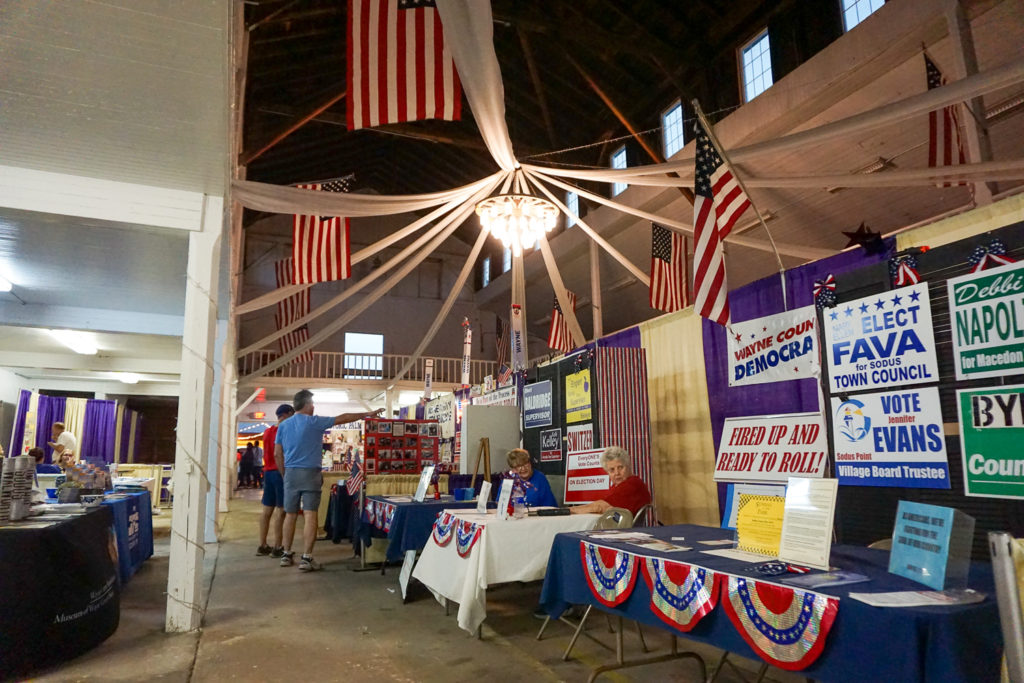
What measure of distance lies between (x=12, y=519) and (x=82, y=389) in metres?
14.5

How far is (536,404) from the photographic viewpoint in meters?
7.11

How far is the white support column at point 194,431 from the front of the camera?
4074 mm

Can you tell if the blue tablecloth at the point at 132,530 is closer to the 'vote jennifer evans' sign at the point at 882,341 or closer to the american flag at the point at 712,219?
the american flag at the point at 712,219

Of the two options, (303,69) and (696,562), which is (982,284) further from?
(303,69)

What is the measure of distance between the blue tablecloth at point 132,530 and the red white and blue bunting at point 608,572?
151 inches

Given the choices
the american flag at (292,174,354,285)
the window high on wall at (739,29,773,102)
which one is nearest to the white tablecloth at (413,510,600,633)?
the american flag at (292,174,354,285)

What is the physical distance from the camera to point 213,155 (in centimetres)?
407

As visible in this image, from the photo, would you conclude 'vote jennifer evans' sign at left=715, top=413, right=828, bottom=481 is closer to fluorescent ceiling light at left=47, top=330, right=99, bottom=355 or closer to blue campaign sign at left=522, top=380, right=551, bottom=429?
blue campaign sign at left=522, top=380, right=551, bottom=429

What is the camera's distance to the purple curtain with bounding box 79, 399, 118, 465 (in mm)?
14719

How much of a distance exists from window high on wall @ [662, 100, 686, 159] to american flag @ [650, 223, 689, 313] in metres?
2.82

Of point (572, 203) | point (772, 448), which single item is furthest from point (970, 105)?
point (572, 203)

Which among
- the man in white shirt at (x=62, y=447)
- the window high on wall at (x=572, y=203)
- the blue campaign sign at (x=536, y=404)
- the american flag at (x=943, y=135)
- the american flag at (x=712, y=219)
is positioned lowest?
the man in white shirt at (x=62, y=447)

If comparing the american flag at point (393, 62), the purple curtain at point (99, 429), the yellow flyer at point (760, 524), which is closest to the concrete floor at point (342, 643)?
the yellow flyer at point (760, 524)

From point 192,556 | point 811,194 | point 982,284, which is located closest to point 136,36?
point 192,556
